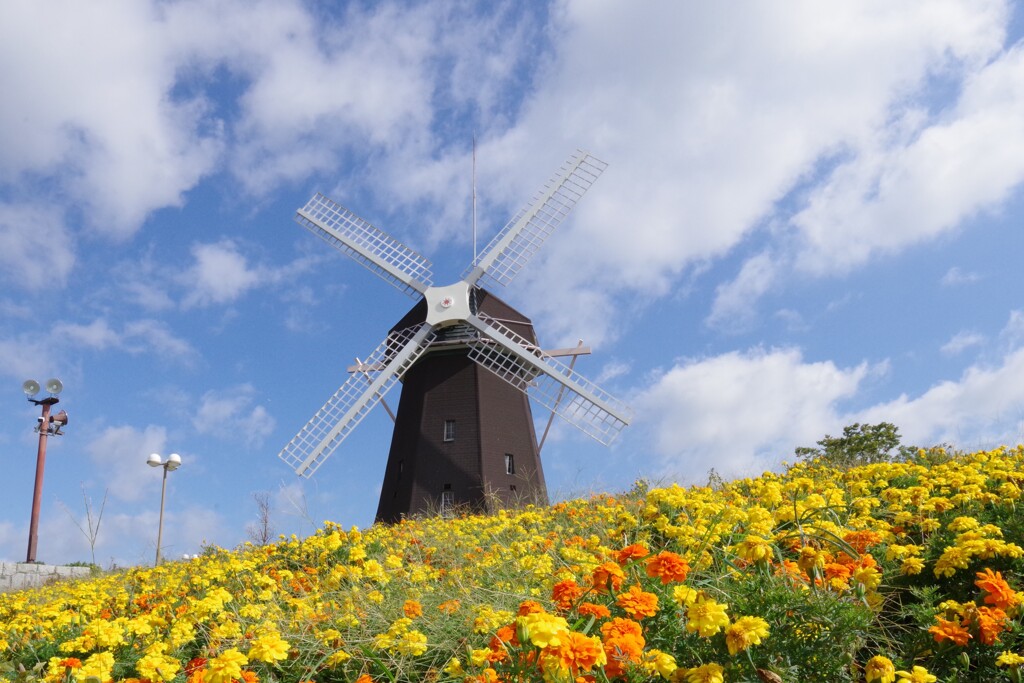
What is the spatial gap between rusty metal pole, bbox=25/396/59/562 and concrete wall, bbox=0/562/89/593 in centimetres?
210

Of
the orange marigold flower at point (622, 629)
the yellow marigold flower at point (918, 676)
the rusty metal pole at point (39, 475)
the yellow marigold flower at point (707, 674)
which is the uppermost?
the rusty metal pole at point (39, 475)

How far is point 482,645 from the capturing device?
3664mm

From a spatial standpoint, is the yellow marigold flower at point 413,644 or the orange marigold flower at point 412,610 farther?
the orange marigold flower at point 412,610

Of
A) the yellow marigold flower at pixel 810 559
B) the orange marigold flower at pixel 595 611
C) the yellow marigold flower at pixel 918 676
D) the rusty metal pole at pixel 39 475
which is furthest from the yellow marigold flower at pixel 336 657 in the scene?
the rusty metal pole at pixel 39 475

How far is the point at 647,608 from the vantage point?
2566 mm

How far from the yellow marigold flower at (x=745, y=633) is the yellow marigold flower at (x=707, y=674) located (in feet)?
0.24

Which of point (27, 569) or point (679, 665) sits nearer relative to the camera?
point (679, 665)

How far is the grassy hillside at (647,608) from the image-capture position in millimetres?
2557

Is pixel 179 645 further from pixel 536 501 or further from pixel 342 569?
pixel 536 501

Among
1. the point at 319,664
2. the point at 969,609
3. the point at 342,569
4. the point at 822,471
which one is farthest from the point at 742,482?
the point at 319,664

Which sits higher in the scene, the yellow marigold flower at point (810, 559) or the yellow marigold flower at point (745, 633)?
the yellow marigold flower at point (810, 559)

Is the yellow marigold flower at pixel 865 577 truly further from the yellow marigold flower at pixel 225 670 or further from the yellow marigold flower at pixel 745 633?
the yellow marigold flower at pixel 225 670

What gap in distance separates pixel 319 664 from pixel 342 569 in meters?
1.96

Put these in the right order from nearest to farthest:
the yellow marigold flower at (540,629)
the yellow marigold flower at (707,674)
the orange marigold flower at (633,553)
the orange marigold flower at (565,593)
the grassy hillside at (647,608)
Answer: the yellow marigold flower at (540,629)
the yellow marigold flower at (707,674)
the grassy hillside at (647,608)
the orange marigold flower at (565,593)
the orange marigold flower at (633,553)
